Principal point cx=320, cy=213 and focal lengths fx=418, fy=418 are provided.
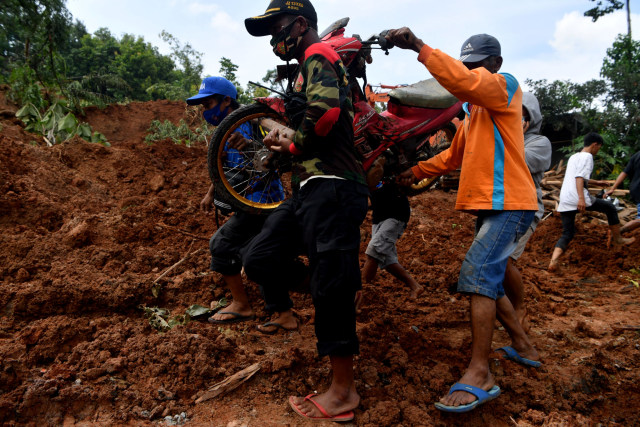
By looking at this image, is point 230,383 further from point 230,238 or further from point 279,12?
point 279,12

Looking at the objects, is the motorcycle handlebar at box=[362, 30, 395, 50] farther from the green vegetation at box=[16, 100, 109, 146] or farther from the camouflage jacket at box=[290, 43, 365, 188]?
the green vegetation at box=[16, 100, 109, 146]

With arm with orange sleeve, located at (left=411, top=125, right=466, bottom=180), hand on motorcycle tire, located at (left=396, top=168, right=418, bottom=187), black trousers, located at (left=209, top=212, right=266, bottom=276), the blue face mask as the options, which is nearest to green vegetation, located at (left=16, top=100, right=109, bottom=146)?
the blue face mask

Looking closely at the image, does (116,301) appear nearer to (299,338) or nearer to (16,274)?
(16,274)

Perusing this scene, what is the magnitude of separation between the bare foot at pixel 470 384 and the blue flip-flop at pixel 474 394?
0.02 metres

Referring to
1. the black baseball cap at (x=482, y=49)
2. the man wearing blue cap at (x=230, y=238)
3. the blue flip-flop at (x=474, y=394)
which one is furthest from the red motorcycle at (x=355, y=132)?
the blue flip-flop at (x=474, y=394)

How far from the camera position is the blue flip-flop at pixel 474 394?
221 cm

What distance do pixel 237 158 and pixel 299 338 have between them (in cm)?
150

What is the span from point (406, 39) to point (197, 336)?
232cm

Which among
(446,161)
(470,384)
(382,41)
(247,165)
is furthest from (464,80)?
(247,165)

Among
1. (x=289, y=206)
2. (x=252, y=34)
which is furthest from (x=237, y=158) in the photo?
(x=252, y=34)

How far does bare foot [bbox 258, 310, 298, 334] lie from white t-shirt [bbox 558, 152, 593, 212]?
4.54 m

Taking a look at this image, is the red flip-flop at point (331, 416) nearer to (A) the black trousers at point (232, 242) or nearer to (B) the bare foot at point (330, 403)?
(B) the bare foot at point (330, 403)

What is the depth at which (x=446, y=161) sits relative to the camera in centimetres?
313

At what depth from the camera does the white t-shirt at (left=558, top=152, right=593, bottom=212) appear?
5.63 meters
